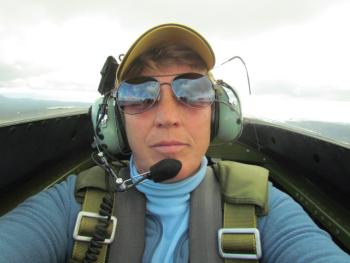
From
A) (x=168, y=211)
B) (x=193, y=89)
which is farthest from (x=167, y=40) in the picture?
(x=168, y=211)

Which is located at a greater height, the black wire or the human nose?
the human nose

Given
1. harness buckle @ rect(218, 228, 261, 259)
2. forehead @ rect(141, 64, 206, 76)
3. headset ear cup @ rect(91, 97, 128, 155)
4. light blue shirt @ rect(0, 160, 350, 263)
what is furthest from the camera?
headset ear cup @ rect(91, 97, 128, 155)

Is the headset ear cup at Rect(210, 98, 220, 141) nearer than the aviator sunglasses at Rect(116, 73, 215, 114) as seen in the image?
No

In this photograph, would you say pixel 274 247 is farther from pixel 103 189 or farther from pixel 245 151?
pixel 245 151

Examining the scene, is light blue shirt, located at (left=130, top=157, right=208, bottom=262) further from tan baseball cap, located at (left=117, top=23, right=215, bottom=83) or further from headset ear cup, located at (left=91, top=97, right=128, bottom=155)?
tan baseball cap, located at (left=117, top=23, right=215, bottom=83)

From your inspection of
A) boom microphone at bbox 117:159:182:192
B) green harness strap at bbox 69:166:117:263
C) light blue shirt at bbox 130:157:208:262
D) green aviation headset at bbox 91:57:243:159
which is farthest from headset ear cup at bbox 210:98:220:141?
green harness strap at bbox 69:166:117:263

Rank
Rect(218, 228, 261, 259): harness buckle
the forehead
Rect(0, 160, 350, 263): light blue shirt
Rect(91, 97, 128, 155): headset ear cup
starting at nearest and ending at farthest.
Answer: Rect(0, 160, 350, 263): light blue shirt
Rect(218, 228, 261, 259): harness buckle
the forehead
Rect(91, 97, 128, 155): headset ear cup
